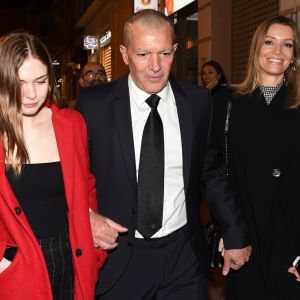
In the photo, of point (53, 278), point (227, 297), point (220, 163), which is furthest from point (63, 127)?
point (227, 297)

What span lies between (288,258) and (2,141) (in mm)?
2192

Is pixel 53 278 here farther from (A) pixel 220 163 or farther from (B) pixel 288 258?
(B) pixel 288 258

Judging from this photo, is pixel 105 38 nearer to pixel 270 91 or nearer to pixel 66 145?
pixel 270 91

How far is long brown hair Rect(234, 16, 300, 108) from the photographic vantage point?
12.8ft

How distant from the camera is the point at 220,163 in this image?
11.8ft

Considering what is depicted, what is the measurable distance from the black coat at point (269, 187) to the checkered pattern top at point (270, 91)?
31 mm

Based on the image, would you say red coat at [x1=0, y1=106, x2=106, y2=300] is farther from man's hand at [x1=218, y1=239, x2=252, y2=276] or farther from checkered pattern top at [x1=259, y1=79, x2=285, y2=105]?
checkered pattern top at [x1=259, y1=79, x2=285, y2=105]

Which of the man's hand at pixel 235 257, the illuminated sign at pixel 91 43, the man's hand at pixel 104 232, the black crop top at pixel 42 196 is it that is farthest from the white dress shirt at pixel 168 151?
the illuminated sign at pixel 91 43

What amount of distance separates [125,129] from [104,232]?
625 millimetres

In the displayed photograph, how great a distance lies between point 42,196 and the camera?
2654 mm

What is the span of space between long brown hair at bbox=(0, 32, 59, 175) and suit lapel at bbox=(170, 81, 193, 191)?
998 mm

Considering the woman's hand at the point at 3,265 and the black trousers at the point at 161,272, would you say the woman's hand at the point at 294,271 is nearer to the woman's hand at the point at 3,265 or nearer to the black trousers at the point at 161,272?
the black trousers at the point at 161,272

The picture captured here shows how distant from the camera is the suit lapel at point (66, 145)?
2719 mm

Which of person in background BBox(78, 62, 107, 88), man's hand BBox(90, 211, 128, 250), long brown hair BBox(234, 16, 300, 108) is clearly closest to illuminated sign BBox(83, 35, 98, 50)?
person in background BBox(78, 62, 107, 88)
